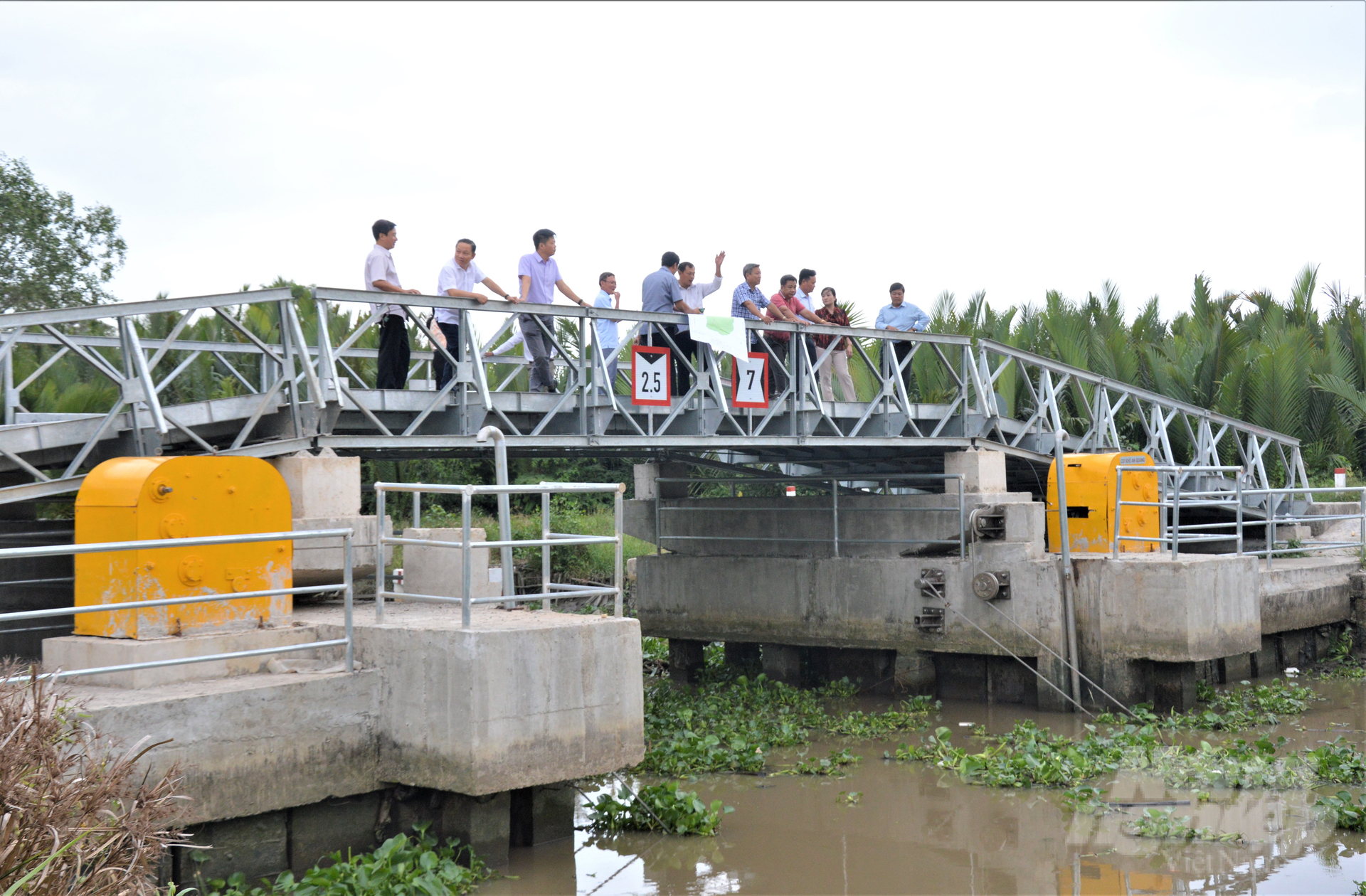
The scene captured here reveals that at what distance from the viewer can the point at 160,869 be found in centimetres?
770

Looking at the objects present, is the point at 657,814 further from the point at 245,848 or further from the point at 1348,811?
the point at 1348,811

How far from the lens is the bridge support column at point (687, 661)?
19.3m

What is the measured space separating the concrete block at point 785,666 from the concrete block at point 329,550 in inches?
346

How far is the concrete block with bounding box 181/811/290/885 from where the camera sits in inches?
315

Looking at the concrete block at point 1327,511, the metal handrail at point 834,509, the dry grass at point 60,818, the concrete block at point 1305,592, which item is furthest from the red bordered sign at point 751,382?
the concrete block at point 1327,511

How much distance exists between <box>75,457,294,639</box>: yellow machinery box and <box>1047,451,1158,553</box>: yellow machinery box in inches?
419

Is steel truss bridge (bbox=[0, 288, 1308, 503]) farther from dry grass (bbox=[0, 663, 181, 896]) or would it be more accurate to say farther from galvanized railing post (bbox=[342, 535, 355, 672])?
dry grass (bbox=[0, 663, 181, 896])

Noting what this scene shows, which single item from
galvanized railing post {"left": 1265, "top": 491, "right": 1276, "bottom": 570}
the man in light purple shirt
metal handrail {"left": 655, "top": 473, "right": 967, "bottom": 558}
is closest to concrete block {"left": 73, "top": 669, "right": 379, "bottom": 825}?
the man in light purple shirt

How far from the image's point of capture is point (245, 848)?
8.20 meters

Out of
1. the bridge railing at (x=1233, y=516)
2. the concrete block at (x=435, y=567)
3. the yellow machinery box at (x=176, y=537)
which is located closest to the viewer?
the yellow machinery box at (x=176, y=537)

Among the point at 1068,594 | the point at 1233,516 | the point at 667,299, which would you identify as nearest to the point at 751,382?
the point at 667,299

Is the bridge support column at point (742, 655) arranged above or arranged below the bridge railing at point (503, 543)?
below

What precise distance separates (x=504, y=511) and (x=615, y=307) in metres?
5.77

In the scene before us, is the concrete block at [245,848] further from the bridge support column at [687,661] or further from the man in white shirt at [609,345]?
the bridge support column at [687,661]
